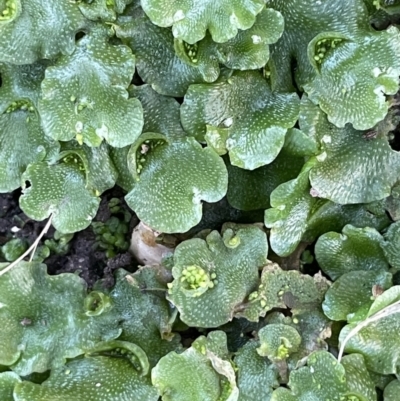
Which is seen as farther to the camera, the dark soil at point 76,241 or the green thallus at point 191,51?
the dark soil at point 76,241

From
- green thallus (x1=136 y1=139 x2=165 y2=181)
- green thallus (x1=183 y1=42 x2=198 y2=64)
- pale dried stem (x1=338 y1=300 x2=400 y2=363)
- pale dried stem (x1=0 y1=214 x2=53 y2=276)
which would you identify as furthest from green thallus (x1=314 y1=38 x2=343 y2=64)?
pale dried stem (x1=0 y1=214 x2=53 y2=276)

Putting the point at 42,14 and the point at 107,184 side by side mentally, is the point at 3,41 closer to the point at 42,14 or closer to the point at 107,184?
the point at 42,14

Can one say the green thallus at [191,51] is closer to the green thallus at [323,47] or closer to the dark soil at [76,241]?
the green thallus at [323,47]

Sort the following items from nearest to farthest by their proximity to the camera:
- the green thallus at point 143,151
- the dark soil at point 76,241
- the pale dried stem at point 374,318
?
the pale dried stem at point 374,318, the green thallus at point 143,151, the dark soil at point 76,241

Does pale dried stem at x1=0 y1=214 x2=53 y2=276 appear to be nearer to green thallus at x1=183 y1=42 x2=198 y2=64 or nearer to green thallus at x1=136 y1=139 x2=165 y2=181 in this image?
green thallus at x1=136 y1=139 x2=165 y2=181

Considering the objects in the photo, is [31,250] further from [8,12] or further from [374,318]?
[374,318]

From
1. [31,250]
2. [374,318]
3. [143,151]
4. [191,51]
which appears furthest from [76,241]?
[374,318]

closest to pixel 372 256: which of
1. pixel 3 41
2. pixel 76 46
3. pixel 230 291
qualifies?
pixel 230 291

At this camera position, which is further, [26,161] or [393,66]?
[26,161]

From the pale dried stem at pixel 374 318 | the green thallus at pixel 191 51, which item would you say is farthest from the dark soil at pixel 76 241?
the pale dried stem at pixel 374 318
